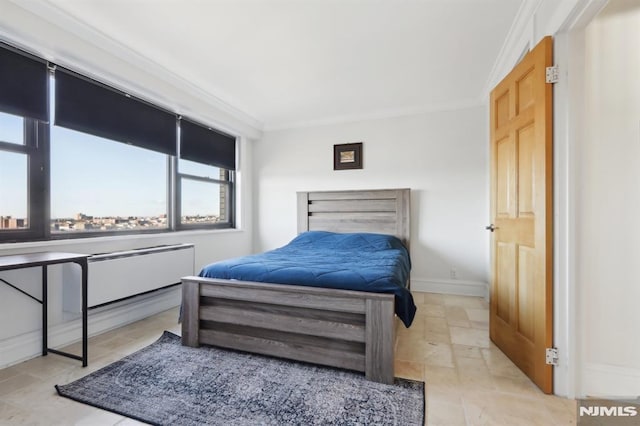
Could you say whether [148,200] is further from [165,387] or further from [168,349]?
[165,387]

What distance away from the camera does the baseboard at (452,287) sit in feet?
11.0

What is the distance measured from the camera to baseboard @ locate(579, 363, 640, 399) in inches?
58.9

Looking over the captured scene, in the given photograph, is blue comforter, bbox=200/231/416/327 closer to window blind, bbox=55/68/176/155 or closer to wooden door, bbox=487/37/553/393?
wooden door, bbox=487/37/553/393

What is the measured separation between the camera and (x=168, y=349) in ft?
6.66

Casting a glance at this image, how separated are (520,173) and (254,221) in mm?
3420

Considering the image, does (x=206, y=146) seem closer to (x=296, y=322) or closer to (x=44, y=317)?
(x=44, y=317)

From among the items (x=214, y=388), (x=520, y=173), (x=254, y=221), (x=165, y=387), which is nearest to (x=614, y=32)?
(x=520, y=173)

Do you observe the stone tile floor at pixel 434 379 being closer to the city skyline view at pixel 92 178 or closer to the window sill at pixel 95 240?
the window sill at pixel 95 240

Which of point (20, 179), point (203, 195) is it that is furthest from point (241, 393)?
point (203, 195)

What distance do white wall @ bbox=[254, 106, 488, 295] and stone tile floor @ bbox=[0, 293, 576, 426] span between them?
0.96m

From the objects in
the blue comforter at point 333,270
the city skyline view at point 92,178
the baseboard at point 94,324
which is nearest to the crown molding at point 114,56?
the city skyline view at point 92,178

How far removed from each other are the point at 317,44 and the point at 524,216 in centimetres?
189

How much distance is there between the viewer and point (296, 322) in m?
1.81

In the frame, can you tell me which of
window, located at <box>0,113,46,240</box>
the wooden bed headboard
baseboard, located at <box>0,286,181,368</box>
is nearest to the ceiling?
window, located at <box>0,113,46,240</box>
